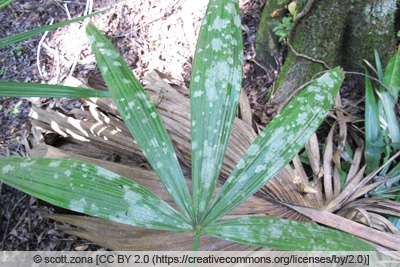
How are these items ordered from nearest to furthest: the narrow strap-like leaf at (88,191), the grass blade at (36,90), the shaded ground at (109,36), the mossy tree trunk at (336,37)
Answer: the narrow strap-like leaf at (88,191)
the grass blade at (36,90)
the mossy tree trunk at (336,37)
the shaded ground at (109,36)

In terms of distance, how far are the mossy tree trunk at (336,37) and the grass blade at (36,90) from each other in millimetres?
913

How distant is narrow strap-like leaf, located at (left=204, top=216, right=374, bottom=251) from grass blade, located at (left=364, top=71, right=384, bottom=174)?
1.98ft

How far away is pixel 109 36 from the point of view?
2162 millimetres

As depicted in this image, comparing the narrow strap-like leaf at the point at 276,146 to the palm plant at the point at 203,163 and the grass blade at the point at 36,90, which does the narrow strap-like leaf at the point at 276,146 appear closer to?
the palm plant at the point at 203,163

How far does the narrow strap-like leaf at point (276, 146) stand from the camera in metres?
0.77

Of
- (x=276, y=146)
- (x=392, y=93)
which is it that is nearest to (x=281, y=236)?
(x=276, y=146)

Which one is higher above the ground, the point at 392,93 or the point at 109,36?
the point at 392,93

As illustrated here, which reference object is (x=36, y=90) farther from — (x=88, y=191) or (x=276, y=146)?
(x=276, y=146)

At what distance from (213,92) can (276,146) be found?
0.19 meters

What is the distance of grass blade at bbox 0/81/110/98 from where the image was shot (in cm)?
84

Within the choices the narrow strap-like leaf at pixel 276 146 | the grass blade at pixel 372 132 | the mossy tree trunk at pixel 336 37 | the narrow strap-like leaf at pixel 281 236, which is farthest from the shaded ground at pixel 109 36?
the narrow strap-like leaf at pixel 281 236

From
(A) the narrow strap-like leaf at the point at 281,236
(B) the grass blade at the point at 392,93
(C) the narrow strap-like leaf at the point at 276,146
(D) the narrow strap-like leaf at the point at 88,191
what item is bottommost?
(D) the narrow strap-like leaf at the point at 88,191

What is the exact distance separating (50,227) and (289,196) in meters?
1.09

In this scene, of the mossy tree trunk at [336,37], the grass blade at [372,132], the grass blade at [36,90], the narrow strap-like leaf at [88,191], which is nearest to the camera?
the narrow strap-like leaf at [88,191]
